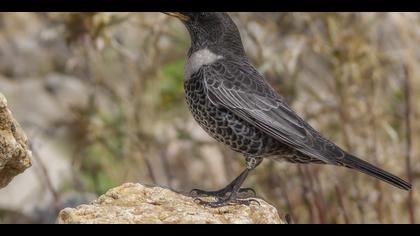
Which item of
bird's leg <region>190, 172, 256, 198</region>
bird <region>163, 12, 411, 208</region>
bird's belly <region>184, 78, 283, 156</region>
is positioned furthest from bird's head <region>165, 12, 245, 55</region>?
bird's leg <region>190, 172, 256, 198</region>

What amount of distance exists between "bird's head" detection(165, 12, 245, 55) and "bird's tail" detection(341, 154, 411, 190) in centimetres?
105

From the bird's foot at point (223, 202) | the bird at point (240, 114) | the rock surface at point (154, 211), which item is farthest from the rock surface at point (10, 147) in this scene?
the bird at point (240, 114)

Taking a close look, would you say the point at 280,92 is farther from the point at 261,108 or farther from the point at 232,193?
the point at 232,193

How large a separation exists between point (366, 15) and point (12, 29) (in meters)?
6.26

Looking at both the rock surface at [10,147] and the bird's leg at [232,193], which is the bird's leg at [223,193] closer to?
the bird's leg at [232,193]

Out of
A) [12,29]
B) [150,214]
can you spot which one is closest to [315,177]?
[150,214]

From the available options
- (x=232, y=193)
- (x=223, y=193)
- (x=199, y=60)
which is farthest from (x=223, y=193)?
(x=199, y=60)

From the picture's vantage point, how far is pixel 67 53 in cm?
1108

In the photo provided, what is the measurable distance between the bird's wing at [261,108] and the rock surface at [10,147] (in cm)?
136

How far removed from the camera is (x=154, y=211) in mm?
4039

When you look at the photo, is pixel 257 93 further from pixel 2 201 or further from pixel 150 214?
pixel 2 201

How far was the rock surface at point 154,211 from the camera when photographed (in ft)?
12.6

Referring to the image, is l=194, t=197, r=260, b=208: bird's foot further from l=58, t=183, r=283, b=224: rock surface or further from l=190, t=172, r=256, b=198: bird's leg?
l=190, t=172, r=256, b=198: bird's leg

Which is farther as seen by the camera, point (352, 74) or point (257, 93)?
point (352, 74)
